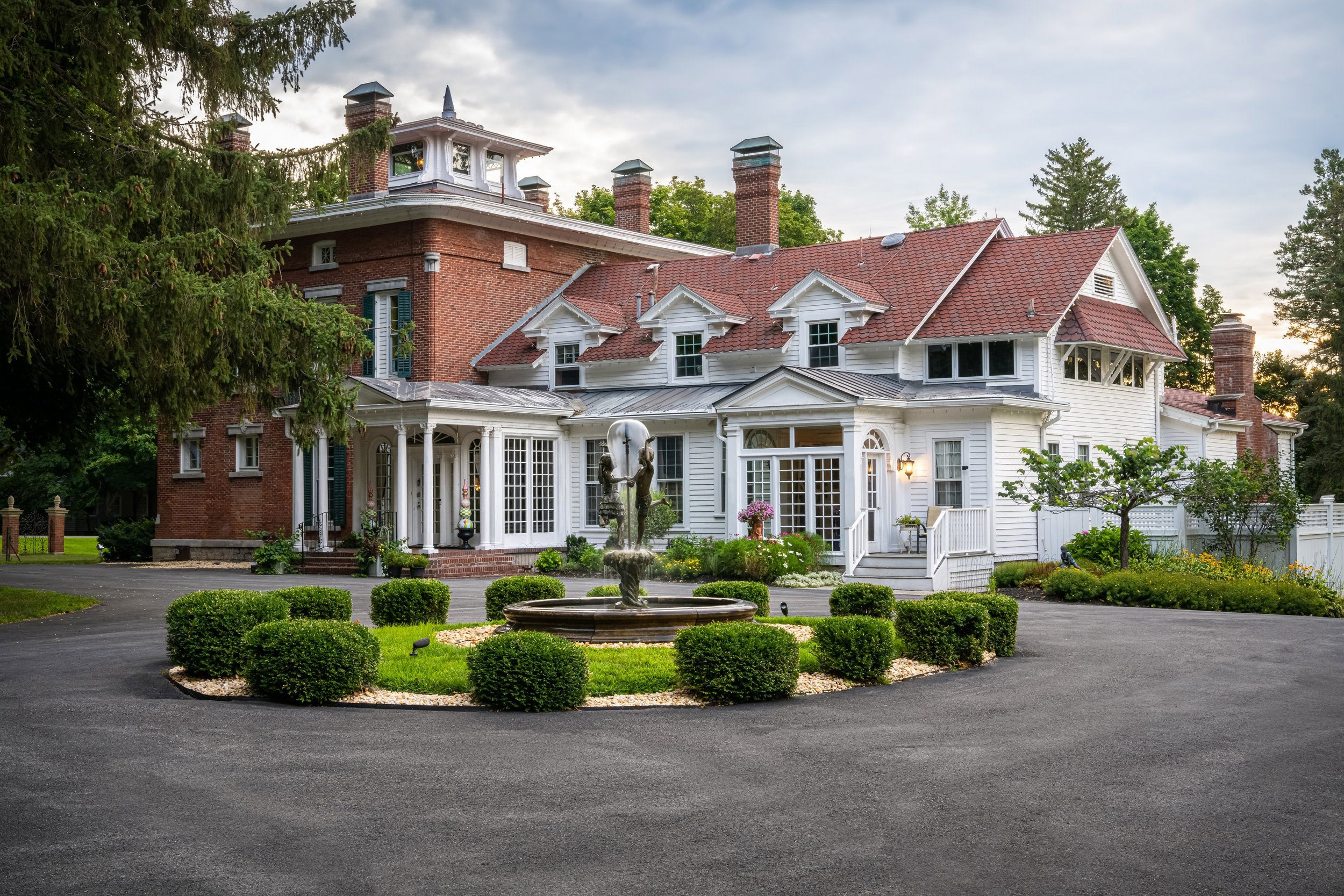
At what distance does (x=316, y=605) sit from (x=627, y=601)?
3.41 metres

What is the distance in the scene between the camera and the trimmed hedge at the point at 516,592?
15875mm

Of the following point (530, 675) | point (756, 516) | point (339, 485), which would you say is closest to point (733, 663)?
point (530, 675)

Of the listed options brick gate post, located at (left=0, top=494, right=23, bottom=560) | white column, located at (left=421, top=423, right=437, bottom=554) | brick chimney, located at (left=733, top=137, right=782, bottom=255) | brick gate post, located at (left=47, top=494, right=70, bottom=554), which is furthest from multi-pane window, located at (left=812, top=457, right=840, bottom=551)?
brick gate post, located at (left=47, top=494, right=70, bottom=554)

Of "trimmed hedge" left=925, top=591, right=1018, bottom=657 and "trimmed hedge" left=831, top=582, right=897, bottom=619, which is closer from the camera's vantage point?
"trimmed hedge" left=925, top=591, right=1018, bottom=657

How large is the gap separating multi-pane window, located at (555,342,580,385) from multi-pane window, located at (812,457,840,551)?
7.91 m

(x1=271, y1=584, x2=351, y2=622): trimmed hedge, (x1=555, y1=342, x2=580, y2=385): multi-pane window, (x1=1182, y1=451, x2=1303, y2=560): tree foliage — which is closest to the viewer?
(x1=271, y1=584, x2=351, y2=622): trimmed hedge

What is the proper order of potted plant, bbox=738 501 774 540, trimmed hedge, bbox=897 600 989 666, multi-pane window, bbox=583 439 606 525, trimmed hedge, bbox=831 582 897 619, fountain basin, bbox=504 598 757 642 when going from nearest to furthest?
trimmed hedge, bbox=897 600 989 666
fountain basin, bbox=504 598 757 642
trimmed hedge, bbox=831 582 897 619
potted plant, bbox=738 501 774 540
multi-pane window, bbox=583 439 606 525

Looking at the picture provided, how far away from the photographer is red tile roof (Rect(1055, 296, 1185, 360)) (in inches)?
1077

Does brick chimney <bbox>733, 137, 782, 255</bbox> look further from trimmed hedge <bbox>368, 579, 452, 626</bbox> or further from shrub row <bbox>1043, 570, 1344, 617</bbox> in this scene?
trimmed hedge <bbox>368, 579, 452, 626</bbox>

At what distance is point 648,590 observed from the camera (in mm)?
21516

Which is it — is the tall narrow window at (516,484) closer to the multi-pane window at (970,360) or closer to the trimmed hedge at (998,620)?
the multi-pane window at (970,360)

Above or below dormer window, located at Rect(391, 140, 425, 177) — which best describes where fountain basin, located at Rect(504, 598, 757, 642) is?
below

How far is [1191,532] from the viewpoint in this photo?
2612 centimetres

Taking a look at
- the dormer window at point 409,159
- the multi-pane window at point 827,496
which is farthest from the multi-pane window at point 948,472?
the dormer window at point 409,159
